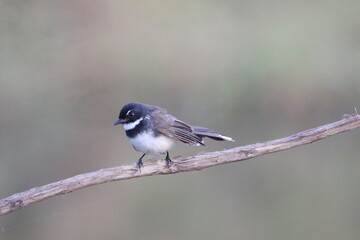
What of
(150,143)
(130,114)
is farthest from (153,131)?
(130,114)

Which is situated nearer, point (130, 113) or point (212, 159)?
point (212, 159)

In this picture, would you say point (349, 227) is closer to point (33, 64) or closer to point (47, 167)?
point (47, 167)

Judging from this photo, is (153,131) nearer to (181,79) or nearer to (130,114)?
(130,114)

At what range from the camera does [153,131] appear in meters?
6.39

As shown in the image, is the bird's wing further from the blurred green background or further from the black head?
the blurred green background

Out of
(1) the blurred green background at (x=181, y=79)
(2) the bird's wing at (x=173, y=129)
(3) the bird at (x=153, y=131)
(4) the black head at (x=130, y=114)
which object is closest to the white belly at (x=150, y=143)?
(3) the bird at (x=153, y=131)

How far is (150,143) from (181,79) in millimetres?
6824

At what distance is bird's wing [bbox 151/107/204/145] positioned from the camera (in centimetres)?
648

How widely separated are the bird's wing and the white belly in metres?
0.12

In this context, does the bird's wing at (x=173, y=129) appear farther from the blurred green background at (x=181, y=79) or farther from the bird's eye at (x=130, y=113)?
the blurred green background at (x=181, y=79)

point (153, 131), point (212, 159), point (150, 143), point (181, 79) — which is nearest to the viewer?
point (212, 159)

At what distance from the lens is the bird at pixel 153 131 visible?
631 centimetres

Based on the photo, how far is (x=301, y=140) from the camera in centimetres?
567

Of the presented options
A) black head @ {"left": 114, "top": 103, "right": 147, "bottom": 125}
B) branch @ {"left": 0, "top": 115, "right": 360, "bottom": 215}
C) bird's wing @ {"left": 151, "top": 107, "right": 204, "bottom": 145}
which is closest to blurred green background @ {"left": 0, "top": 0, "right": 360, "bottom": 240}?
bird's wing @ {"left": 151, "top": 107, "right": 204, "bottom": 145}
